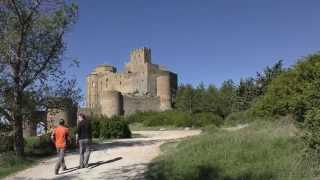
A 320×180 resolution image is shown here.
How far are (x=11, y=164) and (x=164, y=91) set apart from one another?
80431 mm

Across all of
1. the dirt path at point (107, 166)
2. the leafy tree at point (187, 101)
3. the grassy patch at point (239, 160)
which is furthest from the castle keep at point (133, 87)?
the grassy patch at point (239, 160)

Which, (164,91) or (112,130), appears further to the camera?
(164,91)

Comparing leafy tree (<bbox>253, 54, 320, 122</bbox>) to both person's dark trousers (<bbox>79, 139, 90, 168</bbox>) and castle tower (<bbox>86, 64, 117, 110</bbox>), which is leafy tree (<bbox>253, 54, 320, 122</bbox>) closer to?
Result: person's dark trousers (<bbox>79, 139, 90, 168</bbox>)

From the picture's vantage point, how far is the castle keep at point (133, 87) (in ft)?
317

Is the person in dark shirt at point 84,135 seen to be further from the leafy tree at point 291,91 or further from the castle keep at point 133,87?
the castle keep at point 133,87

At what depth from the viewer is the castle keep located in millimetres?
96500

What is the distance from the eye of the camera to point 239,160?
1534 centimetres

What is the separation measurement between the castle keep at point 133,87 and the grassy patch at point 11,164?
69.8 m

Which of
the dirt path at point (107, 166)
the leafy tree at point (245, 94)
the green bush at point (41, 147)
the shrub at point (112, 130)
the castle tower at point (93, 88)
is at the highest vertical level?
the castle tower at point (93, 88)

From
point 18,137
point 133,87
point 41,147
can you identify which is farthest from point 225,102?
point 18,137

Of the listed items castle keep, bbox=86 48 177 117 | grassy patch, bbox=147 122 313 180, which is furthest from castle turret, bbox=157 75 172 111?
grassy patch, bbox=147 122 313 180

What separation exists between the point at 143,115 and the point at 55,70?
2231 inches

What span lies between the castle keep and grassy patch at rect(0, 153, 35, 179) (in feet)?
229

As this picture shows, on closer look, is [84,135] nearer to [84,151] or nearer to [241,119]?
[84,151]
